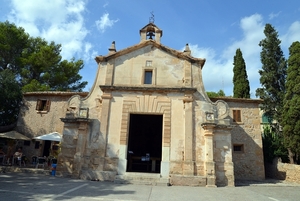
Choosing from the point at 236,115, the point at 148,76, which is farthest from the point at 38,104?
the point at 236,115

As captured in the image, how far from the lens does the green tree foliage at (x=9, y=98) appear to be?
1716 cm

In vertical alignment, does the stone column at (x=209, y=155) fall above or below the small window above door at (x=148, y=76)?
below

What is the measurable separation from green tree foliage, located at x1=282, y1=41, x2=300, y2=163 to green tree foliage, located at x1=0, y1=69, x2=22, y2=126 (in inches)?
875

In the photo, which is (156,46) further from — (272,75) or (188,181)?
(272,75)

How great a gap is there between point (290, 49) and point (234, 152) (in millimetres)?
9713

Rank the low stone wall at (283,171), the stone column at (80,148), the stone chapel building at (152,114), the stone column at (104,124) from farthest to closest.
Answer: the low stone wall at (283,171) < the stone column at (104,124) < the stone column at (80,148) < the stone chapel building at (152,114)

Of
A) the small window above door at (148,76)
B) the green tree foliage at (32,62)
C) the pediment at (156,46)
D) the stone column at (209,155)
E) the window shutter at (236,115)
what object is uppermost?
the green tree foliage at (32,62)

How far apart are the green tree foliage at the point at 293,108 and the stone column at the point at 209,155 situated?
7.89 metres

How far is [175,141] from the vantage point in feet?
37.4

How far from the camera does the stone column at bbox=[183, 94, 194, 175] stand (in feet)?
35.5

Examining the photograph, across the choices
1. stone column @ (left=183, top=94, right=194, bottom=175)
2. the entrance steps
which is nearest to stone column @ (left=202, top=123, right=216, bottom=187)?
stone column @ (left=183, top=94, right=194, bottom=175)

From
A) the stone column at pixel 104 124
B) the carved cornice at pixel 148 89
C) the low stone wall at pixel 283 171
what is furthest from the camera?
the low stone wall at pixel 283 171

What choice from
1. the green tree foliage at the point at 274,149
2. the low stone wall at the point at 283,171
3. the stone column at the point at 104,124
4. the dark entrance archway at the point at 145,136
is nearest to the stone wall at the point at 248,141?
the low stone wall at the point at 283,171

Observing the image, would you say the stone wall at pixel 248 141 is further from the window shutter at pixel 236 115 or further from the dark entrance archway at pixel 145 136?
the dark entrance archway at pixel 145 136
